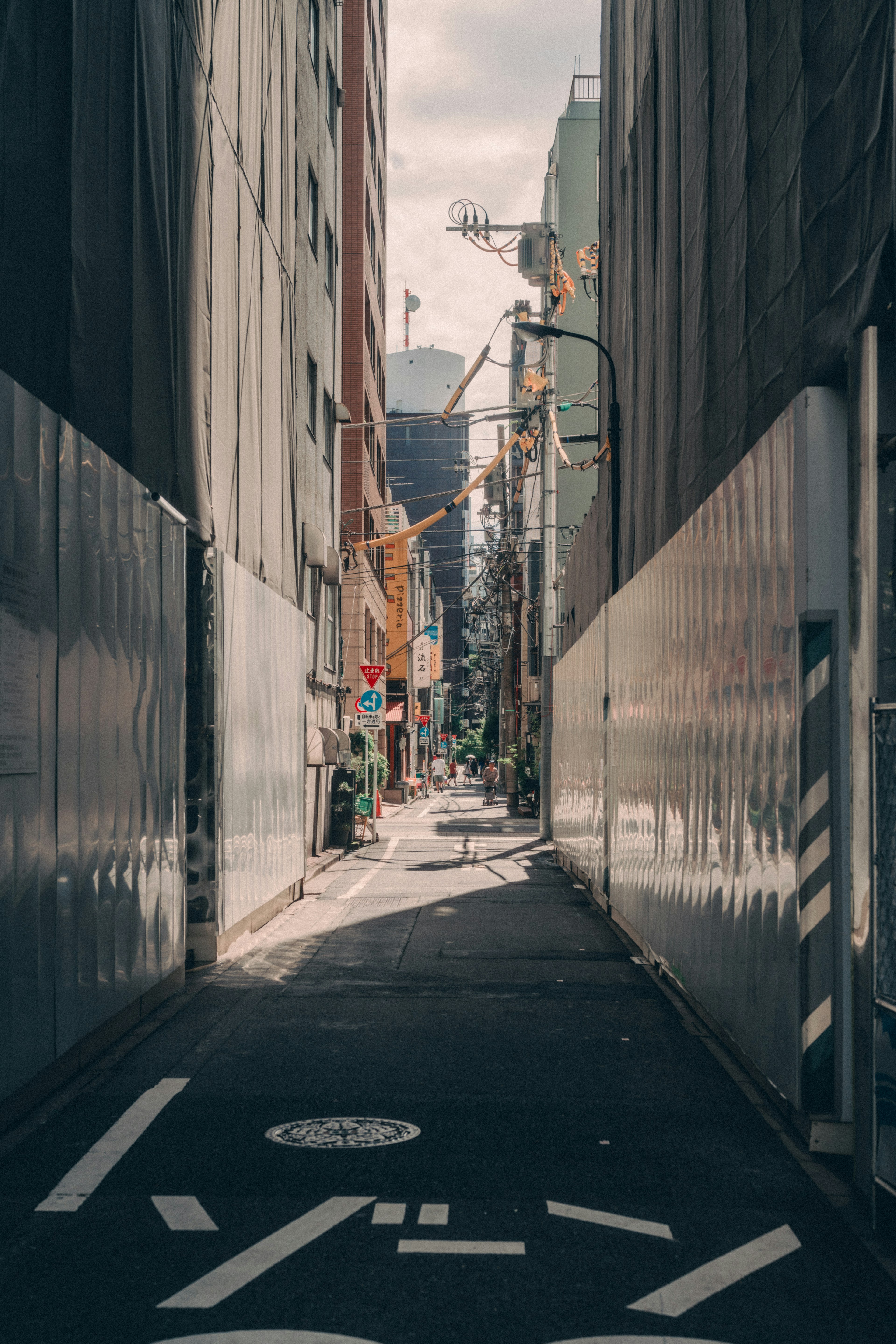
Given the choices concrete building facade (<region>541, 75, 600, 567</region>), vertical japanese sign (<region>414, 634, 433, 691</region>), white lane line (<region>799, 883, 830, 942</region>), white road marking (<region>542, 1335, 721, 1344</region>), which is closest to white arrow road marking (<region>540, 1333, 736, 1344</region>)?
white road marking (<region>542, 1335, 721, 1344</region>)

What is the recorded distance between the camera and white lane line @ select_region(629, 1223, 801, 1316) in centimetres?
435

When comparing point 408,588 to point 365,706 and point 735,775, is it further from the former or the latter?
point 735,775

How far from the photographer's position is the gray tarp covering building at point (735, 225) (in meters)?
5.89

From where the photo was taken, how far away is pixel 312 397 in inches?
951

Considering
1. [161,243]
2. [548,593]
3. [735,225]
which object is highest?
[161,243]

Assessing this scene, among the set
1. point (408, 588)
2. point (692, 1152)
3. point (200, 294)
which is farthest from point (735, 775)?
point (408, 588)

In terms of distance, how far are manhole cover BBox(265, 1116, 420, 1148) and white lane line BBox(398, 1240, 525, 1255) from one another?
1.34 meters

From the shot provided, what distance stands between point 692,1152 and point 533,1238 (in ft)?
5.01

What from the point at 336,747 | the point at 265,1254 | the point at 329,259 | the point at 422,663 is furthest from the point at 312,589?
the point at 422,663

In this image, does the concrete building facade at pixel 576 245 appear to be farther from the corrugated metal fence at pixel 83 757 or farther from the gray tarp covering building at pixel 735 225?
the corrugated metal fence at pixel 83 757

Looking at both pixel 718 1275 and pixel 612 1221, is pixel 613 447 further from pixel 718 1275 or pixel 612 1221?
pixel 718 1275

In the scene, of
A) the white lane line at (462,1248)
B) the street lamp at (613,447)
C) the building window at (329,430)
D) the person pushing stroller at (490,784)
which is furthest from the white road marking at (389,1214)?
the person pushing stroller at (490,784)

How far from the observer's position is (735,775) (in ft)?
25.7

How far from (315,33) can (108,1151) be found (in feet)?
77.2
